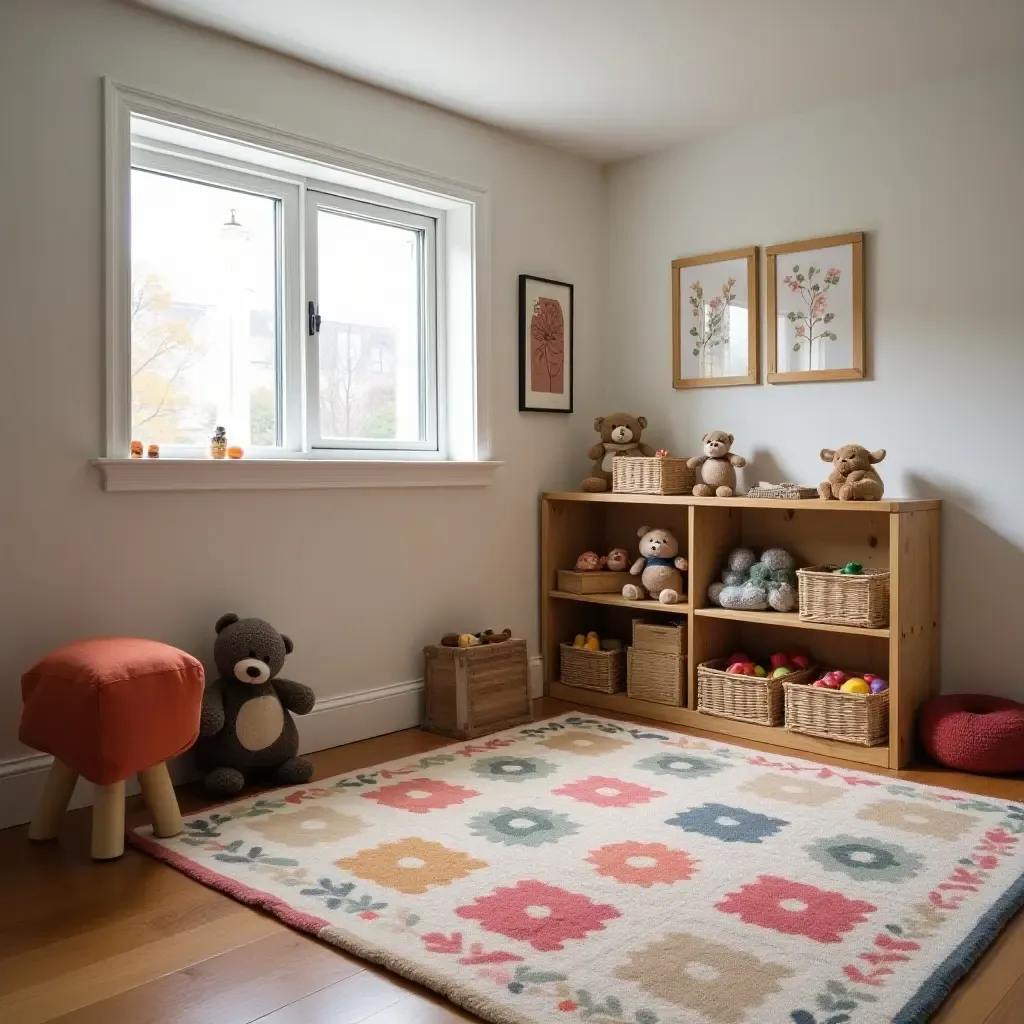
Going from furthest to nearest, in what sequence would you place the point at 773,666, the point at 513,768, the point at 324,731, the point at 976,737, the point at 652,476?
the point at 652,476, the point at 773,666, the point at 324,731, the point at 513,768, the point at 976,737

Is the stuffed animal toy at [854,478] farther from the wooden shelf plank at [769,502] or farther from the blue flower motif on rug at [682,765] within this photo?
the blue flower motif on rug at [682,765]

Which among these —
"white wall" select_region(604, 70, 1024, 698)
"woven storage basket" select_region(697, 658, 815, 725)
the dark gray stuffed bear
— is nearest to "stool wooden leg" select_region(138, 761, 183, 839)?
the dark gray stuffed bear

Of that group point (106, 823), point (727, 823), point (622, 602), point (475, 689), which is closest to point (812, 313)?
point (622, 602)

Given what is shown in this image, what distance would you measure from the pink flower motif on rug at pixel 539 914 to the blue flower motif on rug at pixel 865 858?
1.93 feet

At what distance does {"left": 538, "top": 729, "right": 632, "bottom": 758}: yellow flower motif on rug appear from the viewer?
3.27 meters

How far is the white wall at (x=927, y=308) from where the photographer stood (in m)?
3.27

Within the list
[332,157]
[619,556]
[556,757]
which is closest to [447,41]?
[332,157]

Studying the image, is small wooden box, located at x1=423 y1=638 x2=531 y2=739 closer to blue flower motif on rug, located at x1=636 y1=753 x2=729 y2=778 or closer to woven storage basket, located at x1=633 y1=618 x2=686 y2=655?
woven storage basket, located at x1=633 y1=618 x2=686 y2=655

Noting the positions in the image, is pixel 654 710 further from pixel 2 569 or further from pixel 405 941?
pixel 2 569

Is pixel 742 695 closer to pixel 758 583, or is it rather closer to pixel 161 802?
pixel 758 583

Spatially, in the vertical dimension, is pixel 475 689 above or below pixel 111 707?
below

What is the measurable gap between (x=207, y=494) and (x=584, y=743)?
1463 millimetres

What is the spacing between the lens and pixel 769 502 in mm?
3393

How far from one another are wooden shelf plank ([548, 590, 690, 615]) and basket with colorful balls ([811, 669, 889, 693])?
1.81ft
